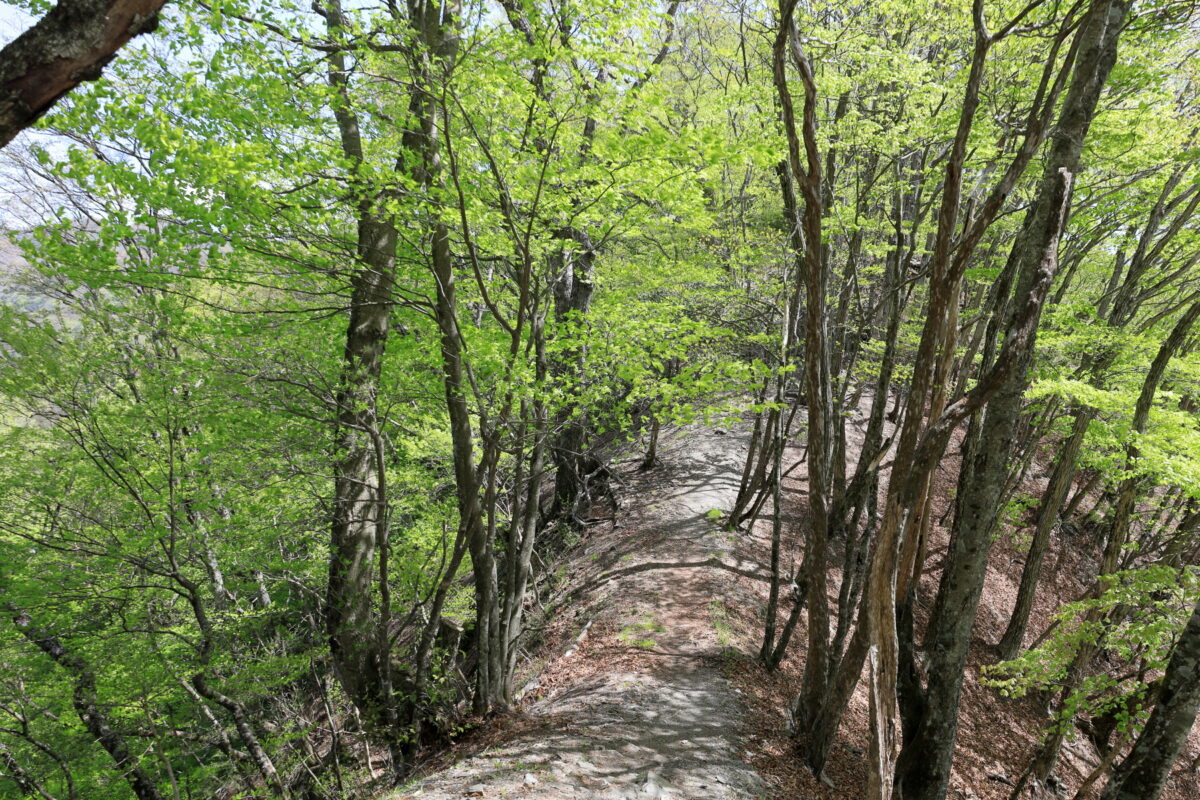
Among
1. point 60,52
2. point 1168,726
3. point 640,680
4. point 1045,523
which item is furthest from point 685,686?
point 60,52

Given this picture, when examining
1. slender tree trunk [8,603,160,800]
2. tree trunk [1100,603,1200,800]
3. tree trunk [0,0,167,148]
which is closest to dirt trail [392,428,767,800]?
tree trunk [1100,603,1200,800]

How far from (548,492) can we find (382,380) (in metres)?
8.59

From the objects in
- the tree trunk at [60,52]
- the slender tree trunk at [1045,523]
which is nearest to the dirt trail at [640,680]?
the slender tree trunk at [1045,523]

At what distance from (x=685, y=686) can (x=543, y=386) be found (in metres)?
3.88

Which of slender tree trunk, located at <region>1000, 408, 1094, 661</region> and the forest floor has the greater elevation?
slender tree trunk, located at <region>1000, 408, 1094, 661</region>

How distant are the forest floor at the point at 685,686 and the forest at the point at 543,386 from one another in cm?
7

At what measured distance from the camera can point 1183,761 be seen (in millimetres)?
9305

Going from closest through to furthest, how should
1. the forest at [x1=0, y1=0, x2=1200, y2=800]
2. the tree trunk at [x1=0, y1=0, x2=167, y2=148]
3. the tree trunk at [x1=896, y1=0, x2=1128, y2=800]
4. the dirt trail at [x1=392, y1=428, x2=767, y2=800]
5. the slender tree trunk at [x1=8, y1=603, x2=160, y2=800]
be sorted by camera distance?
the tree trunk at [x1=0, y1=0, x2=167, y2=148], the tree trunk at [x1=896, y1=0, x2=1128, y2=800], the forest at [x1=0, y1=0, x2=1200, y2=800], the dirt trail at [x1=392, y1=428, x2=767, y2=800], the slender tree trunk at [x1=8, y1=603, x2=160, y2=800]

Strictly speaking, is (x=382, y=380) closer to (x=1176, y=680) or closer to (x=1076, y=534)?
(x=1176, y=680)

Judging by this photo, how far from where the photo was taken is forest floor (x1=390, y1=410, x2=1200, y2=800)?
15.4 feet

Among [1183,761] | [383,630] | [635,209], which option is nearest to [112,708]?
[383,630]

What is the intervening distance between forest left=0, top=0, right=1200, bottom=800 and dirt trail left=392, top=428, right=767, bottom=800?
0.06 metres

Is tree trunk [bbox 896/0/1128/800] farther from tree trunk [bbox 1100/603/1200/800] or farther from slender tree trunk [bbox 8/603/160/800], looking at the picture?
slender tree trunk [bbox 8/603/160/800]

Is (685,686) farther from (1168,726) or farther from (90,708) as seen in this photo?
(90,708)
